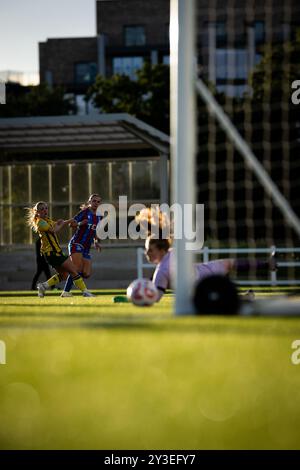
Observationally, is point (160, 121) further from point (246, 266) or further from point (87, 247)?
point (246, 266)

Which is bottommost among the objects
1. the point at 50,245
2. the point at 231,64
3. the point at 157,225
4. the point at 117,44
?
the point at 50,245

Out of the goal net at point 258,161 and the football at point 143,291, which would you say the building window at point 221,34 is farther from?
the football at point 143,291

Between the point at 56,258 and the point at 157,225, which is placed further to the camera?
the point at 56,258

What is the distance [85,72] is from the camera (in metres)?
73.5

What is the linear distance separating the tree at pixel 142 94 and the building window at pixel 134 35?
21698 millimetres

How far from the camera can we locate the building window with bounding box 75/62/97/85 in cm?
7281

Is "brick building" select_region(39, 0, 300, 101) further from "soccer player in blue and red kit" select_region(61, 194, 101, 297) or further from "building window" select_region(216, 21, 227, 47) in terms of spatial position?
"soccer player in blue and red kit" select_region(61, 194, 101, 297)

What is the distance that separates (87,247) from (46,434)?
13.1m

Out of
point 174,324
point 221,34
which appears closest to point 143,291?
point 174,324

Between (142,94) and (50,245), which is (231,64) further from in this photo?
(50,245)

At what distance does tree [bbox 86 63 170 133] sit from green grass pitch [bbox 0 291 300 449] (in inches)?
1538

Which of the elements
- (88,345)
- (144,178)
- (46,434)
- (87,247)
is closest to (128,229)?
(144,178)

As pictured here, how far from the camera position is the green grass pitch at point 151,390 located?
3625mm

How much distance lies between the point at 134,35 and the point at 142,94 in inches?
981
